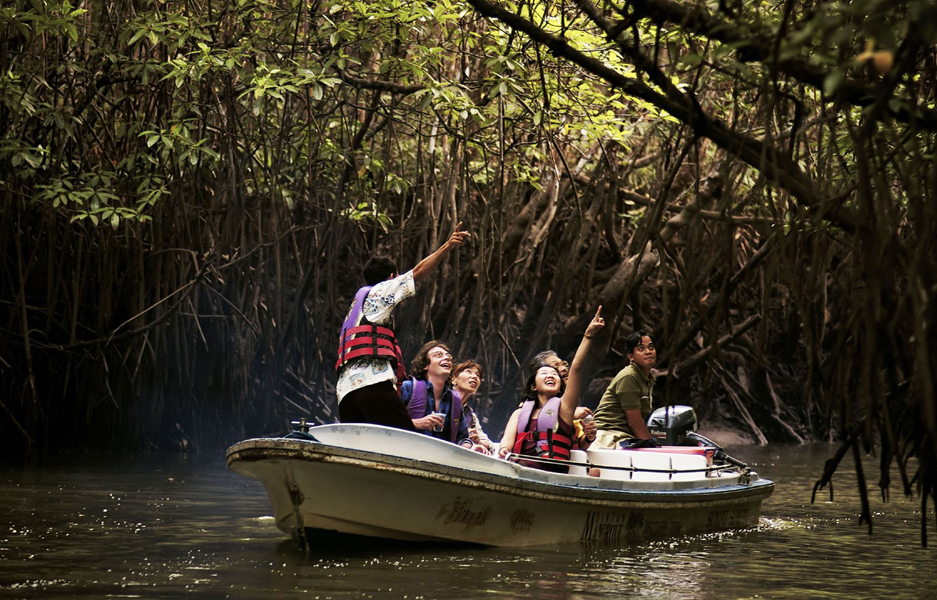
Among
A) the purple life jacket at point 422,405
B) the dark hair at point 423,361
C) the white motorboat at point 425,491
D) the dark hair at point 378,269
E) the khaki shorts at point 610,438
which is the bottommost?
the white motorboat at point 425,491

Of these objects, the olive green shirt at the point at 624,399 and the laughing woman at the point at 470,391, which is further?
the olive green shirt at the point at 624,399

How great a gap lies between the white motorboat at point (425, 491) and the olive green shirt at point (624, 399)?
57cm

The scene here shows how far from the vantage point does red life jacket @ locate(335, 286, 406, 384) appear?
236 inches

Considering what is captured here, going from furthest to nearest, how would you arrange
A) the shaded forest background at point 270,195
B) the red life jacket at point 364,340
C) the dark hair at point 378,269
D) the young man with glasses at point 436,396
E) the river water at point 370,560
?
1. the shaded forest background at point 270,195
2. the young man with glasses at point 436,396
3. the dark hair at point 378,269
4. the red life jacket at point 364,340
5. the river water at point 370,560

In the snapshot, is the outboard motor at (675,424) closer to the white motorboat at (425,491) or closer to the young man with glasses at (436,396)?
the white motorboat at (425,491)

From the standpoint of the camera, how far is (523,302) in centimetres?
1340

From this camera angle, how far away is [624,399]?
7391 millimetres

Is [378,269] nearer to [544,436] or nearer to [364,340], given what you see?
[364,340]

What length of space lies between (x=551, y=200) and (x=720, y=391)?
15.7 ft

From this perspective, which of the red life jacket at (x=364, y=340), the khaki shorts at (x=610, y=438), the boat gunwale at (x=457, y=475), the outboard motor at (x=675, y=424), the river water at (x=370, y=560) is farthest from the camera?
the outboard motor at (x=675, y=424)

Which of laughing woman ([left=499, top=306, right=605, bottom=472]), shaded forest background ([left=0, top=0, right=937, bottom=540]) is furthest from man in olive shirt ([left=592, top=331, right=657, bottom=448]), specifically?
laughing woman ([left=499, top=306, right=605, bottom=472])

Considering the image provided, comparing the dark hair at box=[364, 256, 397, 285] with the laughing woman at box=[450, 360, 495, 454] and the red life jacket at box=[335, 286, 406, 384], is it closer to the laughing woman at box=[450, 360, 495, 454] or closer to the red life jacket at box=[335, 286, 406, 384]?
the red life jacket at box=[335, 286, 406, 384]

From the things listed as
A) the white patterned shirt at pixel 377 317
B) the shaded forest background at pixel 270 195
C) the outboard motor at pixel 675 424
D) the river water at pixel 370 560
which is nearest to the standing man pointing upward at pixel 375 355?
the white patterned shirt at pixel 377 317

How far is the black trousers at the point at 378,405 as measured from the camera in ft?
19.7
